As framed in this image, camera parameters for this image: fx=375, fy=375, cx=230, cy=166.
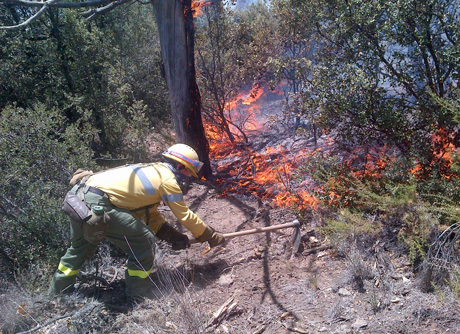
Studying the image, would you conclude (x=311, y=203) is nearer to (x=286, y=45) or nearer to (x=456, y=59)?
A: (x=456, y=59)

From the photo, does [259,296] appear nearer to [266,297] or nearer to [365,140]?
[266,297]

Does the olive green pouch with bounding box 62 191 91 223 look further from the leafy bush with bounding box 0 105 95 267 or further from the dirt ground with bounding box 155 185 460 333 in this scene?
the dirt ground with bounding box 155 185 460 333

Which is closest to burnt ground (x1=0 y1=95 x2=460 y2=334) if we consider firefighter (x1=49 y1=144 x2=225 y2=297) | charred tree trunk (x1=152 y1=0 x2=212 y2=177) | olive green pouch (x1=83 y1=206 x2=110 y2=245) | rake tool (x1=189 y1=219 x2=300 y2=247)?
rake tool (x1=189 y1=219 x2=300 y2=247)

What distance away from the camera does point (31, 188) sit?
4422 mm

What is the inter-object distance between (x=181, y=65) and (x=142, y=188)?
3.42 metres

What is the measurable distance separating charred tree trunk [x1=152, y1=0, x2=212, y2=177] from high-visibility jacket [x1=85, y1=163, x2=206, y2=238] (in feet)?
10.1

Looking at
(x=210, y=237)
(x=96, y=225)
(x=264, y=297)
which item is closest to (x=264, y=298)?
(x=264, y=297)

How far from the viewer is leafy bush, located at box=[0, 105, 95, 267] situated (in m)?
4.37

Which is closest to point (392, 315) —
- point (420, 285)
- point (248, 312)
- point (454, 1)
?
point (420, 285)

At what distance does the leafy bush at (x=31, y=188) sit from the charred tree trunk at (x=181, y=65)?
230cm

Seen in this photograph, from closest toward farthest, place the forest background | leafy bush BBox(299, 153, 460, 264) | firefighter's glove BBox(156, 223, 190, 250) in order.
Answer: leafy bush BBox(299, 153, 460, 264) < the forest background < firefighter's glove BBox(156, 223, 190, 250)

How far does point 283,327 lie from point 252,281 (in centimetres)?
85

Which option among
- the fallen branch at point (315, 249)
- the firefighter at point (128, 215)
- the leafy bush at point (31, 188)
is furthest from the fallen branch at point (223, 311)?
the leafy bush at point (31, 188)

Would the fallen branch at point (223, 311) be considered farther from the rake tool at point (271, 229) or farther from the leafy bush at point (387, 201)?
the leafy bush at point (387, 201)
